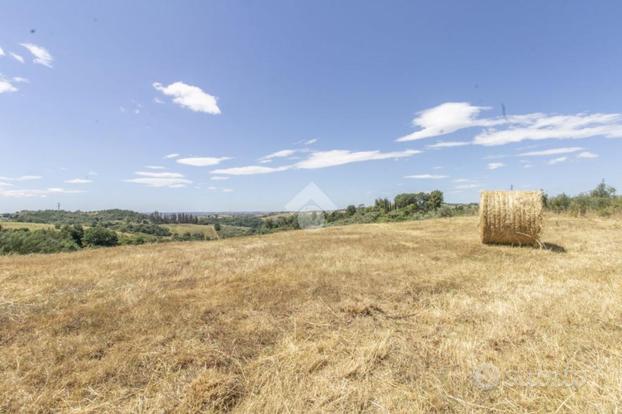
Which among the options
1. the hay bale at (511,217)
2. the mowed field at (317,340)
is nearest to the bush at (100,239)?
the mowed field at (317,340)

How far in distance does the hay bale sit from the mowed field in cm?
242

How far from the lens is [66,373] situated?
2281 millimetres

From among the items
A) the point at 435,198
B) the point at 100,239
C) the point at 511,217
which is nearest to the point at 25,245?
the point at 100,239

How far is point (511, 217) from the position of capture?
7.73 m

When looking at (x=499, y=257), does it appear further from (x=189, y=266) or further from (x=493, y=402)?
(x=189, y=266)

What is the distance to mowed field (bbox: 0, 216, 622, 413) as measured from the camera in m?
1.95

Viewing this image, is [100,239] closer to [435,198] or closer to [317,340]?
[317,340]

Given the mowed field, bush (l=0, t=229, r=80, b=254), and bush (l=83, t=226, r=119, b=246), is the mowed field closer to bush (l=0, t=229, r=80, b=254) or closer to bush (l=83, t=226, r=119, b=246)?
bush (l=0, t=229, r=80, b=254)

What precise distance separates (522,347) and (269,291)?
3.14 meters

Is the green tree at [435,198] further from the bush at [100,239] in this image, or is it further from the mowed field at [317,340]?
the bush at [100,239]

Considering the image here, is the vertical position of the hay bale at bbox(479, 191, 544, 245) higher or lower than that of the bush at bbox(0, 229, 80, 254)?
higher

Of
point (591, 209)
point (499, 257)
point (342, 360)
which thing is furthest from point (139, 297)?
point (591, 209)

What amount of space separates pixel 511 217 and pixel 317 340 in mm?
7578

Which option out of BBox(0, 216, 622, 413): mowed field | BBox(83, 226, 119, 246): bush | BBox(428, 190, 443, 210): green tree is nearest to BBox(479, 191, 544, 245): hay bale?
BBox(0, 216, 622, 413): mowed field
